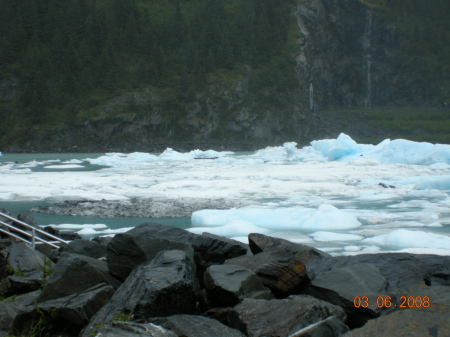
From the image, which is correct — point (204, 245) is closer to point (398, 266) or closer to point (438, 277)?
point (398, 266)

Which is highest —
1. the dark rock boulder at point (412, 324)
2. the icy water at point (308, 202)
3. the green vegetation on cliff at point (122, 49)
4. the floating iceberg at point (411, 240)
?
the green vegetation on cliff at point (122, 49)

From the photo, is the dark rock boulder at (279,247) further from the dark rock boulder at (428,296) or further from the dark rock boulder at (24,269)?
the dark rock boulder at (24,269)

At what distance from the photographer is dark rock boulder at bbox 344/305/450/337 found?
2.76 metres

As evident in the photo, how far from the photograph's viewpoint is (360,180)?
2028 centimetres

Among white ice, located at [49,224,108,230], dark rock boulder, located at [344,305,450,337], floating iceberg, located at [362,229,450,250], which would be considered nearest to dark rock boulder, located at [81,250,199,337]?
dark rock boulder, located at [344,305,450,337]

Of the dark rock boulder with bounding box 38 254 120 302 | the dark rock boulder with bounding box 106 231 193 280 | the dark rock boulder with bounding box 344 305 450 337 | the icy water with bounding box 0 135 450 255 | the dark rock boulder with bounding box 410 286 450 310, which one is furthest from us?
the icy water with bounding box 0 135 450 255

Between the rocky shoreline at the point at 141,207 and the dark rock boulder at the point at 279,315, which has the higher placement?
the dark rock boulder at the point at 279,315

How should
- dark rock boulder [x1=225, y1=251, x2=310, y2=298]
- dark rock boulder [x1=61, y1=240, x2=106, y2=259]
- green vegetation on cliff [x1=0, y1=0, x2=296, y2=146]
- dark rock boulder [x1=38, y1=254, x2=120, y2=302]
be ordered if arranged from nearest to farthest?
dark rock boulder [x1=225, y1=251, x2=310, y2=298]
dark rock boulder [x1=38, y1=254, x2=120, y2=302]
dark rock boulder [x1=61, y1=240, x2=106, y2=259]
green vegetation on cliff [x1=0, y1=0, x2=296, y2=146]

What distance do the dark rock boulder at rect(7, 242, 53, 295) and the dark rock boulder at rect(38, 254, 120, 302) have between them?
669 mm

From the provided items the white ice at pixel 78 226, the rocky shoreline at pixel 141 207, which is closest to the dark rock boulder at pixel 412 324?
the white ice at pixel 78 226

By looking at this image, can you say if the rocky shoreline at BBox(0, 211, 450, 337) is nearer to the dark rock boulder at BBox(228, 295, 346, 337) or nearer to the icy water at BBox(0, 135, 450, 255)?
the dark rock boulder at BBox(228, 295, 346, 337)

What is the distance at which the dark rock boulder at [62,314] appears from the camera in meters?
3.72
